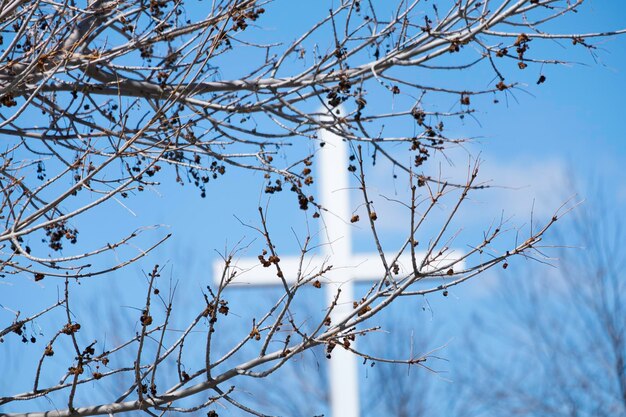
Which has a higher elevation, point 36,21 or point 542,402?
point 542,402

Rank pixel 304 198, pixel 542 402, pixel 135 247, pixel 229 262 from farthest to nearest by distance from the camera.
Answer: pixel 542 402 → pixel 304 198 → pixel 135 247 → pixel 229 262

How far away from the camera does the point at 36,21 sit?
15.7ft

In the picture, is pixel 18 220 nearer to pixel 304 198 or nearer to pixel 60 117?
pixel 60 117

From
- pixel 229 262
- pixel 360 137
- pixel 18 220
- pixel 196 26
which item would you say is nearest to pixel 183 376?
pixel 229 262

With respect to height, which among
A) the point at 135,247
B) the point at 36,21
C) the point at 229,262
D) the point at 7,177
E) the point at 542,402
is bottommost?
the point at 229,262

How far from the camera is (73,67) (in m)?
4.41

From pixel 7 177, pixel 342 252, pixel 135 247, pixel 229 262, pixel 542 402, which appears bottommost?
pixel 229 262

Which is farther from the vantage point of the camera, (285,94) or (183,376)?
(285,94)

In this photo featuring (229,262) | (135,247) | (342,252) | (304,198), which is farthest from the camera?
(342,252)

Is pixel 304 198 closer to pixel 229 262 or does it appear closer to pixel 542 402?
pixel 229 262

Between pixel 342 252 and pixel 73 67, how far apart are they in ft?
21.9

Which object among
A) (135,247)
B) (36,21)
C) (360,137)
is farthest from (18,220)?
(360,137)

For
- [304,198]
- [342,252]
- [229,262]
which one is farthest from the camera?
[342,252]

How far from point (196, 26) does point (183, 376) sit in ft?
6.28
